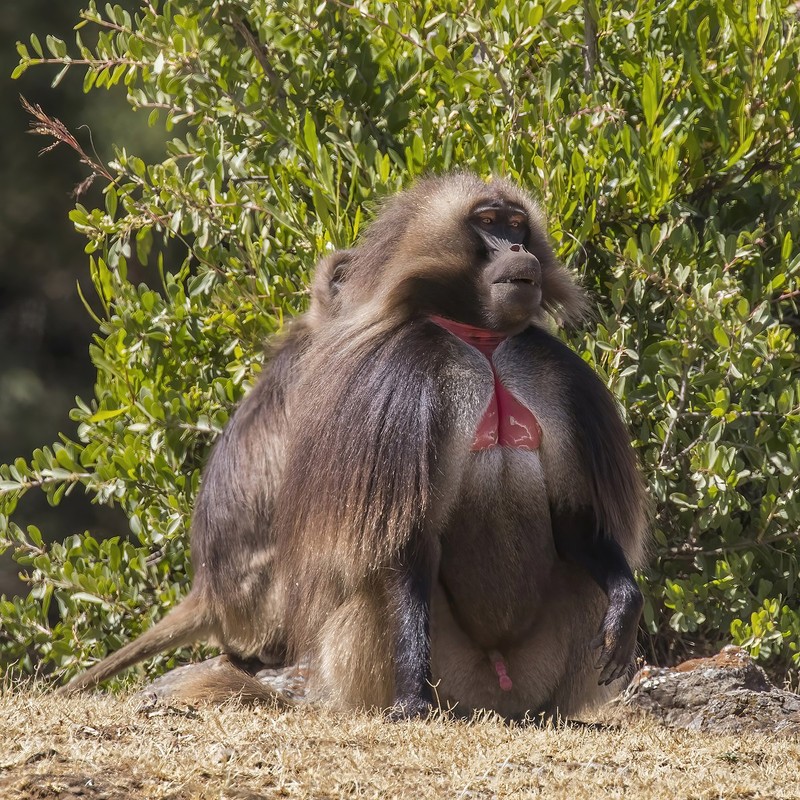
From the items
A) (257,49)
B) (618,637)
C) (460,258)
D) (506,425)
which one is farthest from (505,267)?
(257,49)

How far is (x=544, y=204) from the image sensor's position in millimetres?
5332

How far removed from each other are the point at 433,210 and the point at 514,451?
862 millimetres

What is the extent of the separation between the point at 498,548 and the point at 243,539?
58.1 inches

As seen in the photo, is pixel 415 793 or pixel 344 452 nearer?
pixel 415 793

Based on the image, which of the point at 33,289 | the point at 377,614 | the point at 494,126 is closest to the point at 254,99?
the point at 494,126

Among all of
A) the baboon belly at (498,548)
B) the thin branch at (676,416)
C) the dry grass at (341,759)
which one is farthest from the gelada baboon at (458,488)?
the thin branch at (676,416)

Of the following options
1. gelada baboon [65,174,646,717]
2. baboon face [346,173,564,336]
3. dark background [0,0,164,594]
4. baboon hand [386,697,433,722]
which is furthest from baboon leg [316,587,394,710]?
dark background [0,0,164,594]

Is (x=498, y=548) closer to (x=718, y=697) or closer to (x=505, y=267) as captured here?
(x=505, y=267)

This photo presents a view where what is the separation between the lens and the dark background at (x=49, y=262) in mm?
8773

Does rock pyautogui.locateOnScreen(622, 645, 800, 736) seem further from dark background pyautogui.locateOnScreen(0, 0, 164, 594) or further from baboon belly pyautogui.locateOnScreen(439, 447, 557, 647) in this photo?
dark background pyautogui.locateOnScreen(0, 0, 164, 594)

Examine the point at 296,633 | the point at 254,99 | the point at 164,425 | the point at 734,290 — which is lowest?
the point at 296,633

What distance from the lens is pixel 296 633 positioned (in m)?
4.55

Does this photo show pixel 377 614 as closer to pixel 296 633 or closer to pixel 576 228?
pixel 296 633

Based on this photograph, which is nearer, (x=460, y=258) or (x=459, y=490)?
(x=459, y=490)
